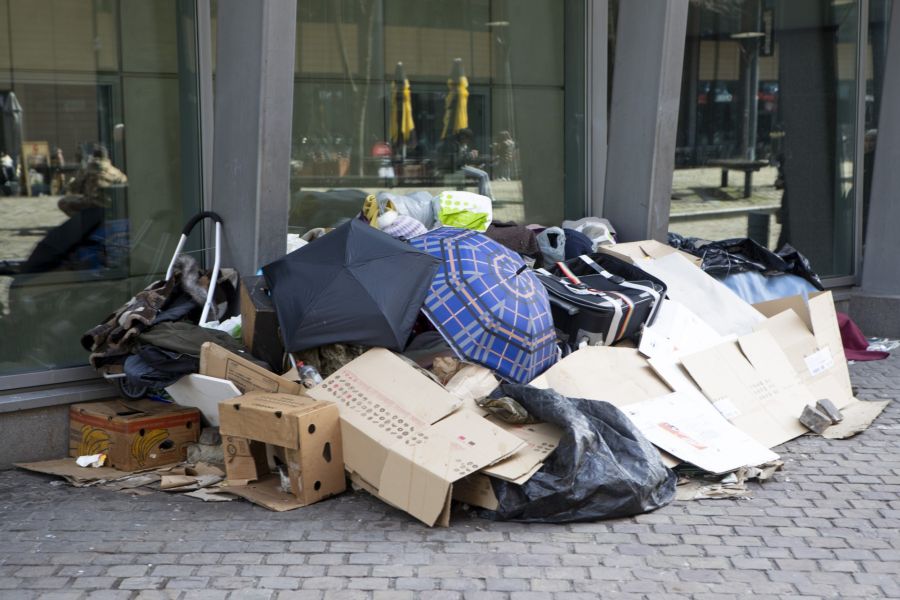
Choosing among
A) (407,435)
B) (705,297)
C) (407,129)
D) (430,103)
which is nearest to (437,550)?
(407,435)

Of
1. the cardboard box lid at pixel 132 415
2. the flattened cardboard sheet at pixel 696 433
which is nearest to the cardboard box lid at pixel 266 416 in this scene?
the cardboard box lid at pixel 132 415

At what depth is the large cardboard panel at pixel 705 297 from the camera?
22.6ft

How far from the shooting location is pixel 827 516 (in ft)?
16.3

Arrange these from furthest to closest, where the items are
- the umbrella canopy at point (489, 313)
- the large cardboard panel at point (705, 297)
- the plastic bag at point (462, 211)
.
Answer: the plastic bag at point (462, 211) → the large cardboard panel at point (705, 297) → the umbrella canopy at point (489, 313)

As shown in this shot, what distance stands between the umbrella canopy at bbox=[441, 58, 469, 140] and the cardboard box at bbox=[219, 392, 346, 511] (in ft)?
10.4

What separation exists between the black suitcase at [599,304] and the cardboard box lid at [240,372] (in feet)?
5.43

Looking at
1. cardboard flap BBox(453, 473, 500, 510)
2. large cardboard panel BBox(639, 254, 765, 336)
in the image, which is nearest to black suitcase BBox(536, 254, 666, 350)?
large cardboard panel BBox(639, 254, 765, 336)

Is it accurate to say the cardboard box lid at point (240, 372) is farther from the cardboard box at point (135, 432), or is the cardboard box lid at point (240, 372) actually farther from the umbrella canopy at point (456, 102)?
the umbrella canopy at point (456, 102)

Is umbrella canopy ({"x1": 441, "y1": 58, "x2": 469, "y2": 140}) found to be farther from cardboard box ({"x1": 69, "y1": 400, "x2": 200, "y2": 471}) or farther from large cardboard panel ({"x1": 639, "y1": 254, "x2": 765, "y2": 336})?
cardboard box ({"x1": 69, "y1": 400, "x2": 200, "y2": 471})

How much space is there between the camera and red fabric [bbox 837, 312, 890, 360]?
27.4ft

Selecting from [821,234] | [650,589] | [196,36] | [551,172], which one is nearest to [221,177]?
[196,36]

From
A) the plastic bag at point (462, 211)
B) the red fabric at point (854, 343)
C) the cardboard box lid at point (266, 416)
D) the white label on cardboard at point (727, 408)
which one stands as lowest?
the red fabric at point (854, 343)

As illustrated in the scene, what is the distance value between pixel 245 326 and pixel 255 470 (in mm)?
875

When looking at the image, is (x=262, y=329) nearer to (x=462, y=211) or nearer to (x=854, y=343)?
(x=462, y=211)
